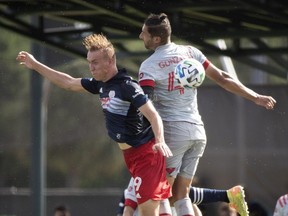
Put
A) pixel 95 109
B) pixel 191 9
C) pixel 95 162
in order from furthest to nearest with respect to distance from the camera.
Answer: pixel 95 162, pixel 95 109, pixel 191 9

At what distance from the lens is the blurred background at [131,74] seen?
13305mm

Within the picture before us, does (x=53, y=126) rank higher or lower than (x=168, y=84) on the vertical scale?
lower

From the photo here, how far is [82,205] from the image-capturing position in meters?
15.1

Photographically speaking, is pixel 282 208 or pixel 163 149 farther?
pixel 282 208

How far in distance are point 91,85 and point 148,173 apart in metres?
0.84

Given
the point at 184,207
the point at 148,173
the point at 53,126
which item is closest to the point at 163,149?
the point at 148,173

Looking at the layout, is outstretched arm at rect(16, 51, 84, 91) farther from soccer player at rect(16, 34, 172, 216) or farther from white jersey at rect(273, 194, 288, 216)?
white jersey at rect(273, 194, 288, 216)

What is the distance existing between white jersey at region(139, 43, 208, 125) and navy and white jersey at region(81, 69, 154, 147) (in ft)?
0.68

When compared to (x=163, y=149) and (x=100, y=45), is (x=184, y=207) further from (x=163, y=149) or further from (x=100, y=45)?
(x=100, y=45)

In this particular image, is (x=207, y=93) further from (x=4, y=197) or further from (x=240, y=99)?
(x=4, y=197)

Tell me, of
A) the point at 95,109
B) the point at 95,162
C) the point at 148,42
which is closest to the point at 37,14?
the point at 95,109

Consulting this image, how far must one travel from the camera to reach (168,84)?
345 inches

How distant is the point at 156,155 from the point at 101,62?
32.0 inches

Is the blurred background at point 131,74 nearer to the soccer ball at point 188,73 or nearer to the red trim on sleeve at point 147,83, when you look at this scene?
the soccer ball at point 188,73
